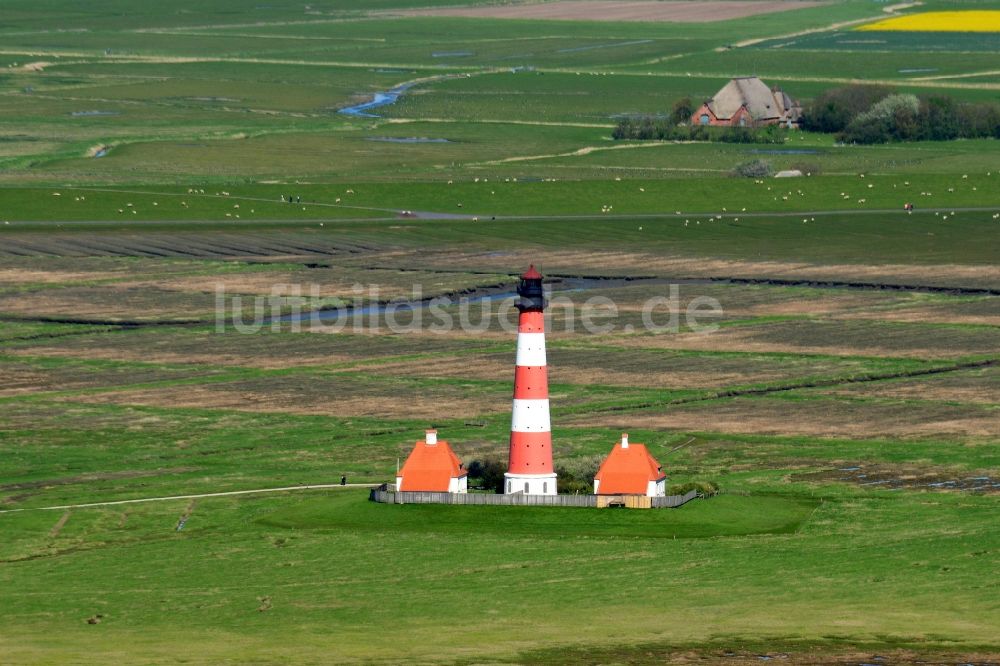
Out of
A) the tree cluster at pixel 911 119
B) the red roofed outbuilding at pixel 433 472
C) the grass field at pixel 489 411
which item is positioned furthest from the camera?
the tree cluster at pixel 911 119

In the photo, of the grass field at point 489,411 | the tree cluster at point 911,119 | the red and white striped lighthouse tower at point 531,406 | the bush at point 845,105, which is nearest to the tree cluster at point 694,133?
the bush at point 845,105

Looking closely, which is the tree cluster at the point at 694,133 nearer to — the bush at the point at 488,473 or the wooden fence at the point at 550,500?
the bush at the point at 488,473

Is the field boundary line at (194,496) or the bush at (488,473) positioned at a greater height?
the bush at (488,473)

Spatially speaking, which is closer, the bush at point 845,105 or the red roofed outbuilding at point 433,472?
the red roofed outbuilding at point 433,472

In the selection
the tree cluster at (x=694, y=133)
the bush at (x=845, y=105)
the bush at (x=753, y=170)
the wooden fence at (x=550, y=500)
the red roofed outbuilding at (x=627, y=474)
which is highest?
the bush at (x=845, y=105)

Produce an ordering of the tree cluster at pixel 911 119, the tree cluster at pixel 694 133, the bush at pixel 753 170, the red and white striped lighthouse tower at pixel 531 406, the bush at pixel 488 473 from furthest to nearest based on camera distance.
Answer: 1. the tree cluster at pixel 694 133
2. the tree cluster at pixel 911 119
3. the bush at pixel 753 170
4. the bush at pixel 488 473
5. the red and white striped lighthouse tower at pixel 531 406

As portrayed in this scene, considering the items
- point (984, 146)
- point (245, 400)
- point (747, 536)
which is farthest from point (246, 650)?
point (984, 146)
